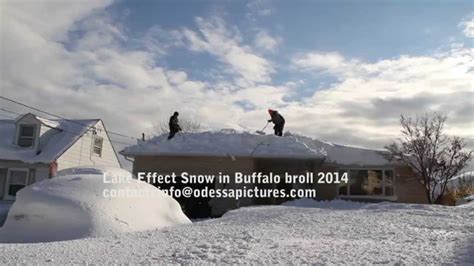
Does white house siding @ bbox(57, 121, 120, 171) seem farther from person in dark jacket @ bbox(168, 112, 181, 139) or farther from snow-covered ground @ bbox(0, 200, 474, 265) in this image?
snow-covered ground @ bbox(0, 200, 474, 265)

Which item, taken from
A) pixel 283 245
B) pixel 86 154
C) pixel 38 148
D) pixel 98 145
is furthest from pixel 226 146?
pixel 98 145

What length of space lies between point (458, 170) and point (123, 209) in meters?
16.8

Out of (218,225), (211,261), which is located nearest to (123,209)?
(218,225)

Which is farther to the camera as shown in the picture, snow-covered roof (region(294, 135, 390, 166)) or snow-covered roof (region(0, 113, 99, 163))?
snow-covered roof (region(0, 113, 99, 163))

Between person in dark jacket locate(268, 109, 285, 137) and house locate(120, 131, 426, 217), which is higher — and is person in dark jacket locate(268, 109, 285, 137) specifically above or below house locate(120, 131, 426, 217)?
above

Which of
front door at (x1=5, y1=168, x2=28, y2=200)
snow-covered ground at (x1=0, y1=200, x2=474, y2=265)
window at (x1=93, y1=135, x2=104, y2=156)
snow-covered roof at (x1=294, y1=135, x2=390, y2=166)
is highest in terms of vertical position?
window at (x1=93, y1=135, x2=104, y2=156)

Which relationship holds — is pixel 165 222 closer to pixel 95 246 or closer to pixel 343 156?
pixel 95 246

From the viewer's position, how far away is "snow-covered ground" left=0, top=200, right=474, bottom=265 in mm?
6062

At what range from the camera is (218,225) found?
983cm

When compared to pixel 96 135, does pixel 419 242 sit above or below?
below

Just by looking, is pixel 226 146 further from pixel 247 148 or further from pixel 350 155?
pixel 350 155

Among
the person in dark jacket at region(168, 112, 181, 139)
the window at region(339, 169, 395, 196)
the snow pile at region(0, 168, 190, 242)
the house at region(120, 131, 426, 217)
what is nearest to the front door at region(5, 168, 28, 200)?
the house at region(120, 131, 426, 217)

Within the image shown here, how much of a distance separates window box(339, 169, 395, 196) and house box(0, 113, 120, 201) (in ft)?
52.5

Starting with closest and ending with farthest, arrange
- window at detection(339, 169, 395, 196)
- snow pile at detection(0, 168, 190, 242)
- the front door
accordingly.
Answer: snow pile at detection(0, 168, 190, 242), window at detection(339, 169, 395, 196), the front door
